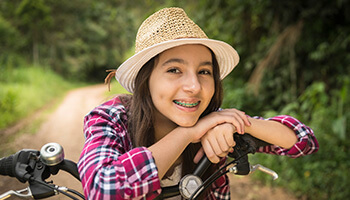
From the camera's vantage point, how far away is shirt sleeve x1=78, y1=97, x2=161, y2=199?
968mm

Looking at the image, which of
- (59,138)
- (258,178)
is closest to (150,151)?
(258,178)

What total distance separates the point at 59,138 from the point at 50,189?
498 cm

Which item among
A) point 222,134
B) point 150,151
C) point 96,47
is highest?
point 96,47

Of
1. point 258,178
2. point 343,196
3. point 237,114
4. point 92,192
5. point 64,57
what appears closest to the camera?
point 92,192

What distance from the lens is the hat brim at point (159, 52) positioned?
1.28 m

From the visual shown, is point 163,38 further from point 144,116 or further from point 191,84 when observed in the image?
point 144,116

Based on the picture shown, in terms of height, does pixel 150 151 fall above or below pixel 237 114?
below

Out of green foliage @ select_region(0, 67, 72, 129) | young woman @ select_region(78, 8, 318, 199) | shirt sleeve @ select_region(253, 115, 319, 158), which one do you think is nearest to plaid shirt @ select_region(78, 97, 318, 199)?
young woman @ select_region(78, 8, 318, 199)

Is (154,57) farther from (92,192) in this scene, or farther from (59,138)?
(59,138)

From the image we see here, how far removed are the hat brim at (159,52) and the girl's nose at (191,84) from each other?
0.56 ft

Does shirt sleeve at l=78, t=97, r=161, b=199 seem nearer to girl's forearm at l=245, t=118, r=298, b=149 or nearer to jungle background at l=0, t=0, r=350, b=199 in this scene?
girl's forearm at l=245, t=118, r=298, b=149

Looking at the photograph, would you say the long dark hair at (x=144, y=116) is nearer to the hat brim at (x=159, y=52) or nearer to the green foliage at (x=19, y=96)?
the hat brim at (x=159, y=52)

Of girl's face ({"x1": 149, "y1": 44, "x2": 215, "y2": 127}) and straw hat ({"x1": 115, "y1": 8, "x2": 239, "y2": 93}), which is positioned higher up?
straw hat ({"x1": 115, "y1": 8, "x2": 239, "y2": 93})

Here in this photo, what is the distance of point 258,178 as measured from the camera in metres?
4.00
